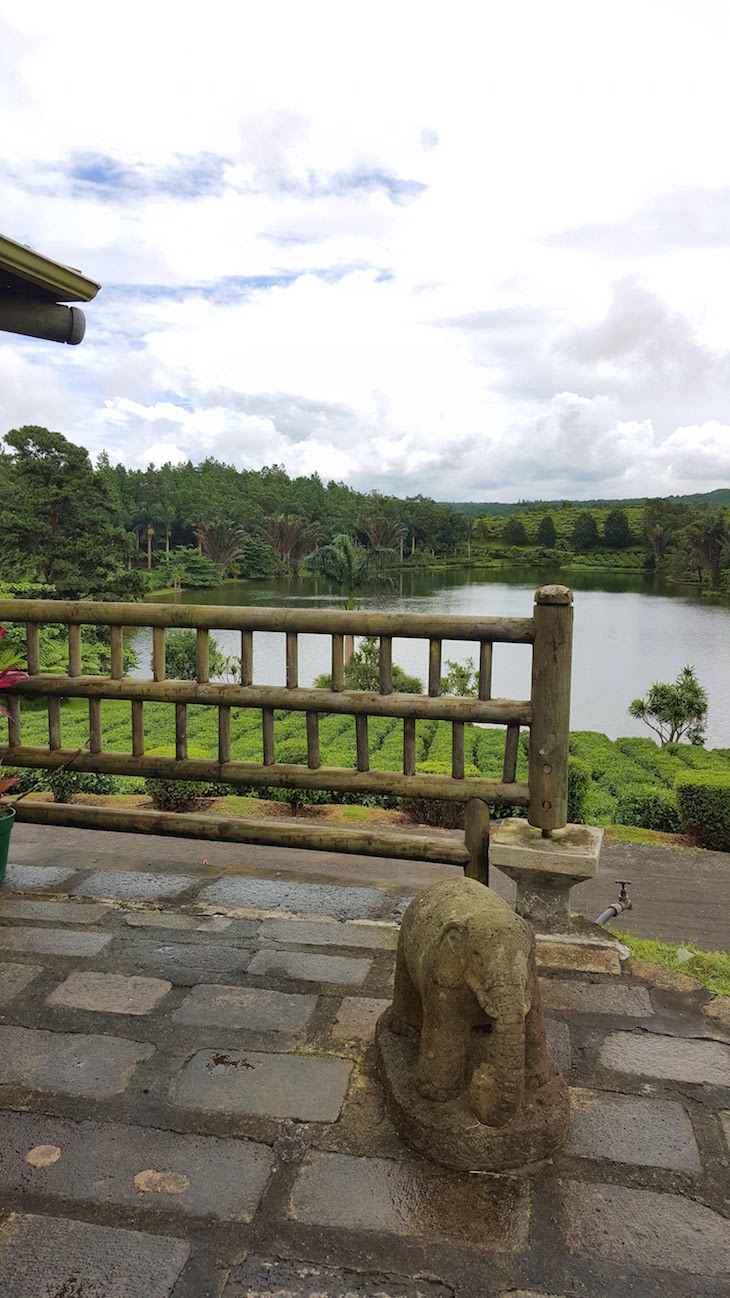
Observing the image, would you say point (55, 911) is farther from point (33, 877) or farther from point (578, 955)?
point (578, 955)

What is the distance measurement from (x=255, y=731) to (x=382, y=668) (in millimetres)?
12704

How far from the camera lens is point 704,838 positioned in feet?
28.9

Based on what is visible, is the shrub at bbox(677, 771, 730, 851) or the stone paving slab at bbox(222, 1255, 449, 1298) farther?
the shrub at bbox(677, 771, 730, 851)

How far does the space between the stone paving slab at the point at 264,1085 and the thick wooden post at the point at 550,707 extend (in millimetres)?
1459

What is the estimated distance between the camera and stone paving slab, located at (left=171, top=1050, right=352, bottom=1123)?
2.30 meters

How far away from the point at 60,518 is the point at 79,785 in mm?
19993

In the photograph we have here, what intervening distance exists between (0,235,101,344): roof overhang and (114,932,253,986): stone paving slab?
2.76 metres

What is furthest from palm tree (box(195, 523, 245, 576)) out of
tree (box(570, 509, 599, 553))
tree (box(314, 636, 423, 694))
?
tree (box(570, 509, 599, 553))

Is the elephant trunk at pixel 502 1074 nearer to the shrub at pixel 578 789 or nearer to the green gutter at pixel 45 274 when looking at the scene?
the green gutter at pixel 45 274

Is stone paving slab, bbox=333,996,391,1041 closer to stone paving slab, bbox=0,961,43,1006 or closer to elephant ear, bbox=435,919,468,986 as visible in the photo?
elephant ear, bbox=435,919,468,986

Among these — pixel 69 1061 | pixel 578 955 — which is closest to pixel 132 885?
pixel 69 1061

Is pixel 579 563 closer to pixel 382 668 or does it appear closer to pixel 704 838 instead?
pixel 704 838

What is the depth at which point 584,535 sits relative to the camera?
→ 243 feet

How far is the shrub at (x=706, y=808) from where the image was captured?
8.62m
